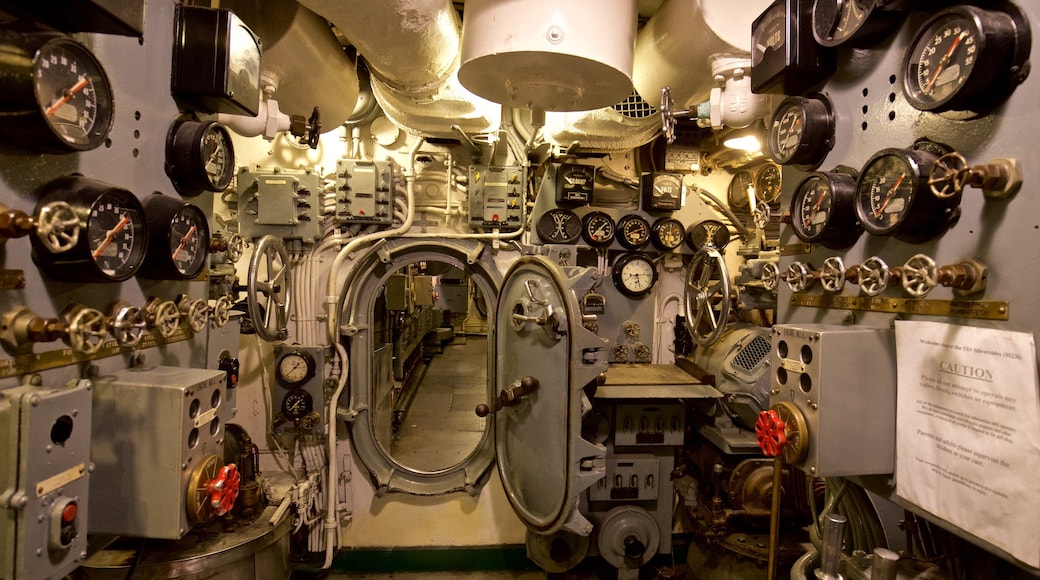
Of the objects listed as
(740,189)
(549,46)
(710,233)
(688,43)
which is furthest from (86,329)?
(740,189)

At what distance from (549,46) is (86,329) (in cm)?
135

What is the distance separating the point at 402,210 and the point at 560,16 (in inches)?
66.7

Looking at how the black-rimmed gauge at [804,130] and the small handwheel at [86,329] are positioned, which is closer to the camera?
the small handwheel at [86,329]

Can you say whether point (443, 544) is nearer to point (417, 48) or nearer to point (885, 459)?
point (885, 459)

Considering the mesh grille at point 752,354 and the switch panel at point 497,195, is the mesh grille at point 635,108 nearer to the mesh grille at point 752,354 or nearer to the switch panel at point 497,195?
the switch panel at point 497,195

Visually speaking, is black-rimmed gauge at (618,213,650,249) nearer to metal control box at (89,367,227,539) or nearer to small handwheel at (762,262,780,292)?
small handwheel at (762,262,780,292)

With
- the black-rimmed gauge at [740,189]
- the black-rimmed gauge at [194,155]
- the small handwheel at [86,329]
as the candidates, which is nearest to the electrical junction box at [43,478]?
the small handwheel at [86,329]

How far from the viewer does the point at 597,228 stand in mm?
2842

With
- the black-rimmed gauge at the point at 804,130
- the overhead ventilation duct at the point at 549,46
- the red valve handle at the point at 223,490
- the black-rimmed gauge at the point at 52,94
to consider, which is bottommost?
the red valve handle at the point at 223,490

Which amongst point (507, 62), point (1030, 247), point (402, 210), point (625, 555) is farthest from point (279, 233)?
point (1030, 247)

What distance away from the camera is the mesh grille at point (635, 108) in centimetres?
235

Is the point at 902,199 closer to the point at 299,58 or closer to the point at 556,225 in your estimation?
the point at 556,225

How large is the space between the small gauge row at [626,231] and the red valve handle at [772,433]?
1747mm

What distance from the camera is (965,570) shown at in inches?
40.7
